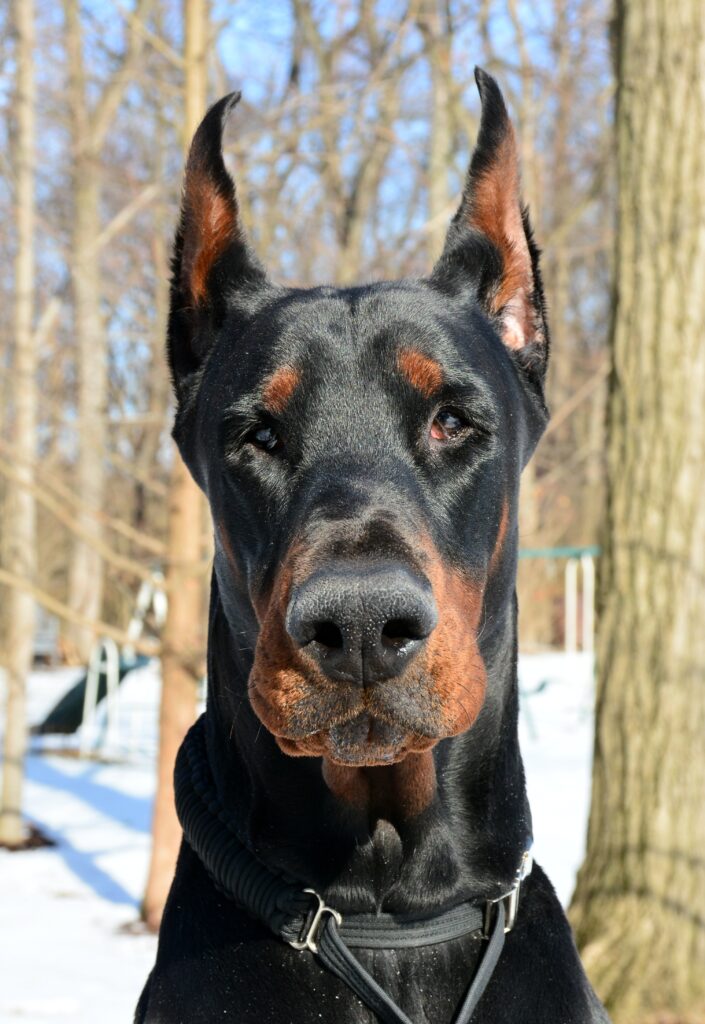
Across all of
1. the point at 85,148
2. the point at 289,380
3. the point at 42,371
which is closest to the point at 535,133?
the point at 42,371

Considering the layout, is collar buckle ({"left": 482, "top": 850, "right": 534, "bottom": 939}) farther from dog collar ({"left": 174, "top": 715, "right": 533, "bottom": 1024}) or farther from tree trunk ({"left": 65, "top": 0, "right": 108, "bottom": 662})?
tree trunk ({"left": 65, "top": 0, "right": 108, "bottom": 662})

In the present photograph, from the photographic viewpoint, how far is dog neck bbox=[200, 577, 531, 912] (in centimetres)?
237

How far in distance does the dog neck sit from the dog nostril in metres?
0.48

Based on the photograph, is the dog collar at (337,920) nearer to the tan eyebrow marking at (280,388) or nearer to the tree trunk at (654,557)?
the tan eyebrow marking at (280,388)

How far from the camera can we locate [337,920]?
7.52 feet

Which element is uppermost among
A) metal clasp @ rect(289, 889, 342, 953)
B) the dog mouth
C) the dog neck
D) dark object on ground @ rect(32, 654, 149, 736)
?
the dog mouth

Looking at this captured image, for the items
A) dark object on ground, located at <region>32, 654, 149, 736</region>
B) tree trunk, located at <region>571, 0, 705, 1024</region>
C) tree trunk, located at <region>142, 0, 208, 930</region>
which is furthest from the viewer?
dark object on ground, located at <region>32, 654, 149, 736</region>

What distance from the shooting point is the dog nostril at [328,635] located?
1942 millimetres

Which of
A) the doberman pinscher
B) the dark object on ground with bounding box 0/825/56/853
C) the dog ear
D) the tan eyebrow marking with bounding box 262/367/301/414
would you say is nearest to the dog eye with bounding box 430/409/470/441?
the doberman pinscher

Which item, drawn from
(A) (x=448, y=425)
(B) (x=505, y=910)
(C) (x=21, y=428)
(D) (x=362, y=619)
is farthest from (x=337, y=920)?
(C) (x=21, y=428)

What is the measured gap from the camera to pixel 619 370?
4730 mm

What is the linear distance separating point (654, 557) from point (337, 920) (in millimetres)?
2616

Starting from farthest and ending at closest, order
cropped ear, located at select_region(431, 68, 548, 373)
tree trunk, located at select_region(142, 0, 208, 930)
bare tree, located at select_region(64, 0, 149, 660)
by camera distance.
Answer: bare tree, located at select_region(64, 0, 149, 660), tree trunk, located at select_region(142, 0, 208, 930), cropped ear, located at select_region(431, 68, 548, 373)

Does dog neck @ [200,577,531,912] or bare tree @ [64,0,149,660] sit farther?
bare tree @ [64,0,149,660]
